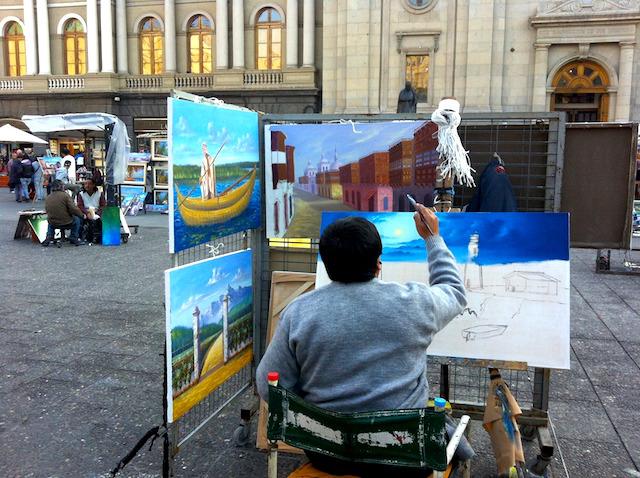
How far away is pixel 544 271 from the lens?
11.0 feet

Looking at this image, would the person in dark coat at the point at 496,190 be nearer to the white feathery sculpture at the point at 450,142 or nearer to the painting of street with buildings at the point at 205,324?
the white feathery sculpture at the point at 450,142

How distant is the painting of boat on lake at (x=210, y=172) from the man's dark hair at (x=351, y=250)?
3.84 ft

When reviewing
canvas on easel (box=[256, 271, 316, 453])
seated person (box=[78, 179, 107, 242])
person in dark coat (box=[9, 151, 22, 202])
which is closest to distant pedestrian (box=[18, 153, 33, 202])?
person in dark coat (box=[9, 151, 22, 202])

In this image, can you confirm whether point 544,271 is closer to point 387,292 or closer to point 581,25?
point 387,292

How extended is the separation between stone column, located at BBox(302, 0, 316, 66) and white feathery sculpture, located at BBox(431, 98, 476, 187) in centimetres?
2388

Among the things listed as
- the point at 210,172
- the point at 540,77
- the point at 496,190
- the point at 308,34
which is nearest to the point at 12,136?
the point at 308,34

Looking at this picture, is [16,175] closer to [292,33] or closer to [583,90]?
[292,33]

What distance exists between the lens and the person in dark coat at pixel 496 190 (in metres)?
3.73

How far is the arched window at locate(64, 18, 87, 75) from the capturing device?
95.9ft

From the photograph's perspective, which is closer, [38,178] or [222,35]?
[38,178]

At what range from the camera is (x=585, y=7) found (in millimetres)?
21984

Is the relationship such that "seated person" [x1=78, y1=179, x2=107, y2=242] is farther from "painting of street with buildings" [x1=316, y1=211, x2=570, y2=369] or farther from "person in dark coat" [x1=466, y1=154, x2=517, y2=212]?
"person in dark coat" [x1=466, y1=154, x2=517, y2=212]

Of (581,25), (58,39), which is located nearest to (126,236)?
(581,25)

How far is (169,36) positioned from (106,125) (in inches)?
613
